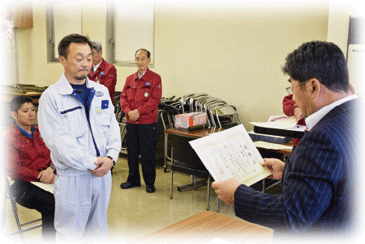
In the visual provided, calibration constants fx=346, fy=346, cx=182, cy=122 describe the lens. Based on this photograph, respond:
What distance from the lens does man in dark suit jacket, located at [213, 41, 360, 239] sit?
2.93 ft

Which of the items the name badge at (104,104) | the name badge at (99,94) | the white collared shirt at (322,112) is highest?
the white collared shirt at (322,112)

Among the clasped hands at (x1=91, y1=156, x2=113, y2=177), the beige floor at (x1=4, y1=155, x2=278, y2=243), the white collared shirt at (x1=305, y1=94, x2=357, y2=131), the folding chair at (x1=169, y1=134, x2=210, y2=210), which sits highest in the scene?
the white collared shirt at (x1=305, y1=94, x2=357, y2=131)

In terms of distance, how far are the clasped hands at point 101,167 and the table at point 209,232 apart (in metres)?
0.71

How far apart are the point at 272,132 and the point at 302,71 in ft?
2.46

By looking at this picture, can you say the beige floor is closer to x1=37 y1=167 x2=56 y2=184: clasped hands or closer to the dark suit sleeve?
x1=37 y1=167 x2=56 y2=184: clasped hands

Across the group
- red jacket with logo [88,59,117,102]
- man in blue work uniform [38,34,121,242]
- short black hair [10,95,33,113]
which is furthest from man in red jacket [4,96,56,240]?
red jacket with logo [88,59,117,102]

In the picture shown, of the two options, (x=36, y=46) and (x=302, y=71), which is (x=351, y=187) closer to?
(x=302, y=71)

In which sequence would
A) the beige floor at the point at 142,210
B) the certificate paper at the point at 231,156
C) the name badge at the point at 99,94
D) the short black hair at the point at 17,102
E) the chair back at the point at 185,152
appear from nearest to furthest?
1. the certificate paper at the point at 231,156
2. the name badge at the point at 99,94
3. the short black hair at the point at 17,102
4. the beige floor at the point at 142,210
5. the chair back at the point at 185,152

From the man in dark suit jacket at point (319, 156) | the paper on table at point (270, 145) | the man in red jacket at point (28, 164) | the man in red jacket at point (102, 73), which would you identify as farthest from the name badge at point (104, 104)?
the man in red jacket at point (102, 73)

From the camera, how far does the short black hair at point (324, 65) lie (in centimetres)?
95

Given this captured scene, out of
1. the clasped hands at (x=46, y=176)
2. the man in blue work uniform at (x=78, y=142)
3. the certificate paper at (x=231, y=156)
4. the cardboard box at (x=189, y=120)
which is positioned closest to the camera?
the certificate paper at (x=231, y=156)

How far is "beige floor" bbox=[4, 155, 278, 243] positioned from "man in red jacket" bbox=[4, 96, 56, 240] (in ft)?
1.81

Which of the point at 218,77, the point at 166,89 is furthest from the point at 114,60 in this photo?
the point at 218,77

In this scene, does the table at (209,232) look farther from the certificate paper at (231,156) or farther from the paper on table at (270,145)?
the paper on table at (270,145)
